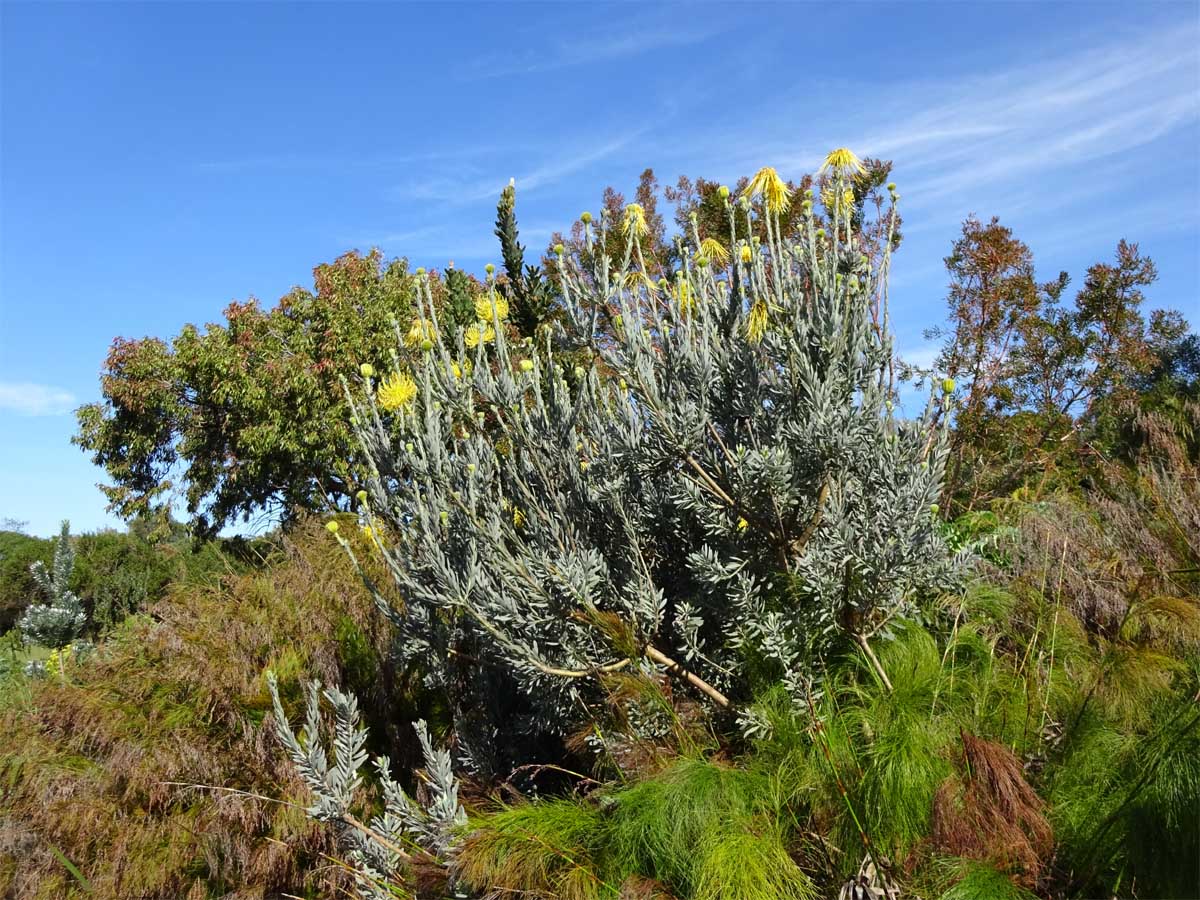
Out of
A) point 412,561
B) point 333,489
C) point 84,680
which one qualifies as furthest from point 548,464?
point 333,489

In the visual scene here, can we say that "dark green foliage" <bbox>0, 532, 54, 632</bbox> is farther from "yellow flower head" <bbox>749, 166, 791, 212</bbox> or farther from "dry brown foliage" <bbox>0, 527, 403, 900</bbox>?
"yellow flower head" <bbox>749, 166, 791, 212</bbox>

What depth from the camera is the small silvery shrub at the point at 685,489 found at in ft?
10.9

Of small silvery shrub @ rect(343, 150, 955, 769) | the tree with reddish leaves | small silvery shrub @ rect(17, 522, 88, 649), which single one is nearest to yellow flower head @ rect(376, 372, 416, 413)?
small silvery shrub @ rect(343, 150, 955, 769)

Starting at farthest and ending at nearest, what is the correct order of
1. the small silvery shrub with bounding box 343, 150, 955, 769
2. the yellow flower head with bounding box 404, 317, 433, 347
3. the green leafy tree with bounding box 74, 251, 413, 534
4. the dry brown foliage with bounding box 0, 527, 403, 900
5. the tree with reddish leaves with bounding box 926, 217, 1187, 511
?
the green leafy tree with bounding box 74, 251, 413, 534
the tree with reddish leaves with bounding box 926, 217, 1187, 511
the dry brown foliage with bounding box 0, 527, 403, 900
the yellow flower head with bounding box 404, 317, 433, 347
the small silvery shrub with bounding box 343, 150, 955, 769

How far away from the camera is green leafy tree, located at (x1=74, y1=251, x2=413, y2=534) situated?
15.2m

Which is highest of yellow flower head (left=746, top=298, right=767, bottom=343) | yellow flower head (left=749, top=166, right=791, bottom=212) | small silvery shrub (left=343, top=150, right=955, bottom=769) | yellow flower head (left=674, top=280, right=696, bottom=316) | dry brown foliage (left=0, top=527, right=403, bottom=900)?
yellow flower head (left=749, top=166, right=791, bottom=212)

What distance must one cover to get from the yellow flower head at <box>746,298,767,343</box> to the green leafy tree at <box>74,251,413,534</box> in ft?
36.3

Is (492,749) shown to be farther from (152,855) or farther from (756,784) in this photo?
(152,855)

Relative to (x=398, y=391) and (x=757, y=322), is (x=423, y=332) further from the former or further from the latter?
(x=757, y=322)

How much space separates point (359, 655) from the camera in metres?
5.64

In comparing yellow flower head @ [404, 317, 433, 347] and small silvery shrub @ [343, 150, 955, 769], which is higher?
yellow flower head @ [404, 317, 433, 347]

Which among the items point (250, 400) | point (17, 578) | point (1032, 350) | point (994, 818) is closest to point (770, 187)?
point (994, 818)

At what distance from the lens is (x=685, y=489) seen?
11.3ft

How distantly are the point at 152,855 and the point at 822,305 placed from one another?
15.1ft
